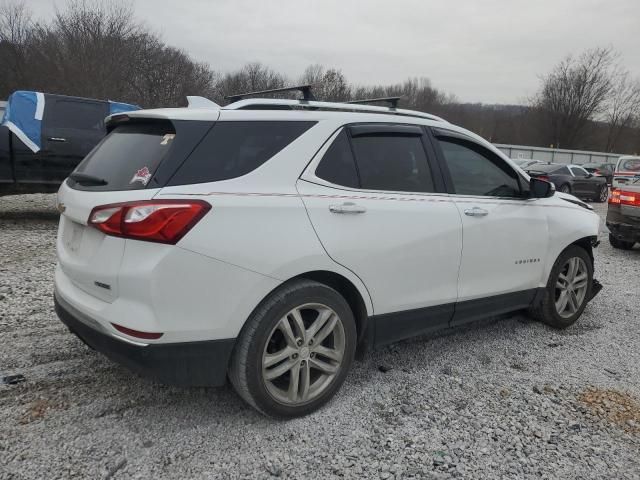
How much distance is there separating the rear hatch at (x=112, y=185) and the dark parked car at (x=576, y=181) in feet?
60.4

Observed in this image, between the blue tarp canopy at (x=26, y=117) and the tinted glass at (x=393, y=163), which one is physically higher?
the blue tarp canopy at (x=26, y=117)

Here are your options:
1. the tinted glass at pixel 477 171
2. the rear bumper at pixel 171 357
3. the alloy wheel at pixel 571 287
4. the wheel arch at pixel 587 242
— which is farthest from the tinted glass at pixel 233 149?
the wheel arch at pixel 587 242

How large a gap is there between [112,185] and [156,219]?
43 cm

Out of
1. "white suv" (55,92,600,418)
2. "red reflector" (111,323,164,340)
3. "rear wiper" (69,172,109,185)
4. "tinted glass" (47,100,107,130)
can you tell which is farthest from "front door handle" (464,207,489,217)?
"tinted glass" (47,100,107,130)

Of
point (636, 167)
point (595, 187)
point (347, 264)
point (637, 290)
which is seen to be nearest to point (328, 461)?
point (347, 264)

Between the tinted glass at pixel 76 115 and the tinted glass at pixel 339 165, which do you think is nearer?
the tinted glass at pixel 339 165

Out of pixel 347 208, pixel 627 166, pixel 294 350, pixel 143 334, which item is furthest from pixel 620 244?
pixel 627 166

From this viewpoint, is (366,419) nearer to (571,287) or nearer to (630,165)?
(571,287)

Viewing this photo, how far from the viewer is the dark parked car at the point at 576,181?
18.6m

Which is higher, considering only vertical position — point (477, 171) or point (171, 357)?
point (477, 171)

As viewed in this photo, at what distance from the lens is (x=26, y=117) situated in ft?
24.8

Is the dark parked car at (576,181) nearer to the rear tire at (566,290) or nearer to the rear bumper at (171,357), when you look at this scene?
the rear tire at (566,290)

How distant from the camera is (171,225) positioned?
221cm

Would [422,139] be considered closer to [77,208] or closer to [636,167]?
[77,208]
